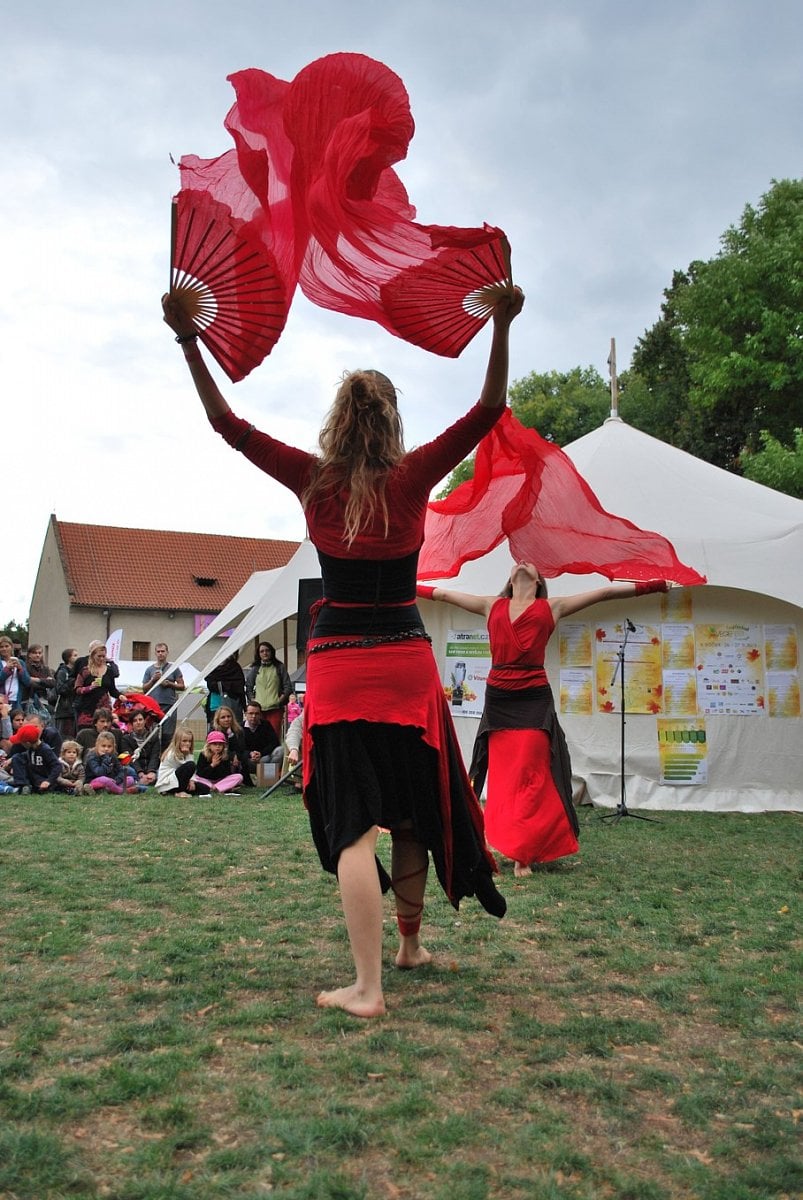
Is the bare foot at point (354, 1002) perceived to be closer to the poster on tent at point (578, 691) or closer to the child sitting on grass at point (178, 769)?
the poster on tent at point (578, 691)

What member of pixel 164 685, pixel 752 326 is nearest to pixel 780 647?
pixel 164 685

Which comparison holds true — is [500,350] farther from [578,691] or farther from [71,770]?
[71,770]

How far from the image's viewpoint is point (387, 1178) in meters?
2.08

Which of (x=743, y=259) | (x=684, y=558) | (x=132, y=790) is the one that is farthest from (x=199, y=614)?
(x=684, y=558)

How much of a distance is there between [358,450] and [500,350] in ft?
1.81

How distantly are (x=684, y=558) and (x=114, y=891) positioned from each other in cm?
680

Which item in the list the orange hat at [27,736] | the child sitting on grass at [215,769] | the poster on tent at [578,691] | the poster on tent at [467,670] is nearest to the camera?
the poster on tent at [578,691]

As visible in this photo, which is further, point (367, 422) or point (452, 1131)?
point (367, 422)

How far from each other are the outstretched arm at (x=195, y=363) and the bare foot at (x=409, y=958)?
204 centimetres

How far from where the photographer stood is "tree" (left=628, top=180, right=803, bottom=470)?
25.6 metres

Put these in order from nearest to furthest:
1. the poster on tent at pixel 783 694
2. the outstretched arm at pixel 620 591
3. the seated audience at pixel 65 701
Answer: the outstretched arm at pixel 620 591 → the poster on tent at pixel 783 694 → the seated audience at pixel 65 701

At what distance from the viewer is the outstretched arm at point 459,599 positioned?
232 inches

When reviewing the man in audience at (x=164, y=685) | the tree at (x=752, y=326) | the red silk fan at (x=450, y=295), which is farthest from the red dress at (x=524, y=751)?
the tree at (x=752, y=326)

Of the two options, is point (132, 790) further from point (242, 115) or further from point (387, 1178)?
point (387, 1178)
